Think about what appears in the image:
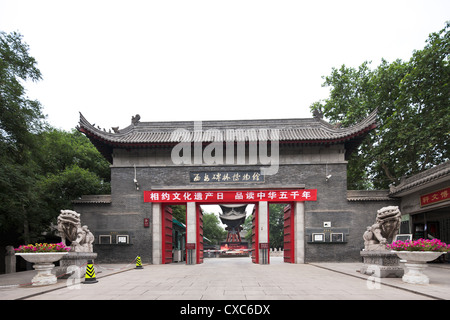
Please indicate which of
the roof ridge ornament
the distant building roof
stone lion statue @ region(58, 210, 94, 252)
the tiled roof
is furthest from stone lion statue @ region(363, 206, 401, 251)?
the roof ridge ornament

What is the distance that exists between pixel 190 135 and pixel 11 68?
822 centimetres

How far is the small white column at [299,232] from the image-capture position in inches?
614

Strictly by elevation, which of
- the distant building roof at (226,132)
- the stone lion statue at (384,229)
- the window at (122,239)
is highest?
the distant building roof at (226,132)

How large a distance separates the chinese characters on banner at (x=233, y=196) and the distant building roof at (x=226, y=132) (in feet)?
7.23

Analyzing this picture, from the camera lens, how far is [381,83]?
20.5 meters

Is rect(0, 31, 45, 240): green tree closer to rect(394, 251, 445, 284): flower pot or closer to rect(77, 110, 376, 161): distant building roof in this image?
rect(77, 110, 376, 161): distant building roof

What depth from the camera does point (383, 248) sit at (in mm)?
9805

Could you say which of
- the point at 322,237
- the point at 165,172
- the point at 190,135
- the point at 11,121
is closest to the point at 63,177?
the point at 165,172

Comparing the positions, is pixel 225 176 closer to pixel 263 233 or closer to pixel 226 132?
pixel 226 132

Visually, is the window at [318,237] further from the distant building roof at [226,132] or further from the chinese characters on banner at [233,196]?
the distant building roof at [226,132]

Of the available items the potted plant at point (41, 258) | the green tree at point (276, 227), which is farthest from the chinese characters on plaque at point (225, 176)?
the green tree at point (276, 227)

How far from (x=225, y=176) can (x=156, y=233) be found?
3919mm

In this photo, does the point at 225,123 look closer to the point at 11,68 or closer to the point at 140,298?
the point at 11,68

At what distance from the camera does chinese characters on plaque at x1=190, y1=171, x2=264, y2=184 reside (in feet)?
53.0
